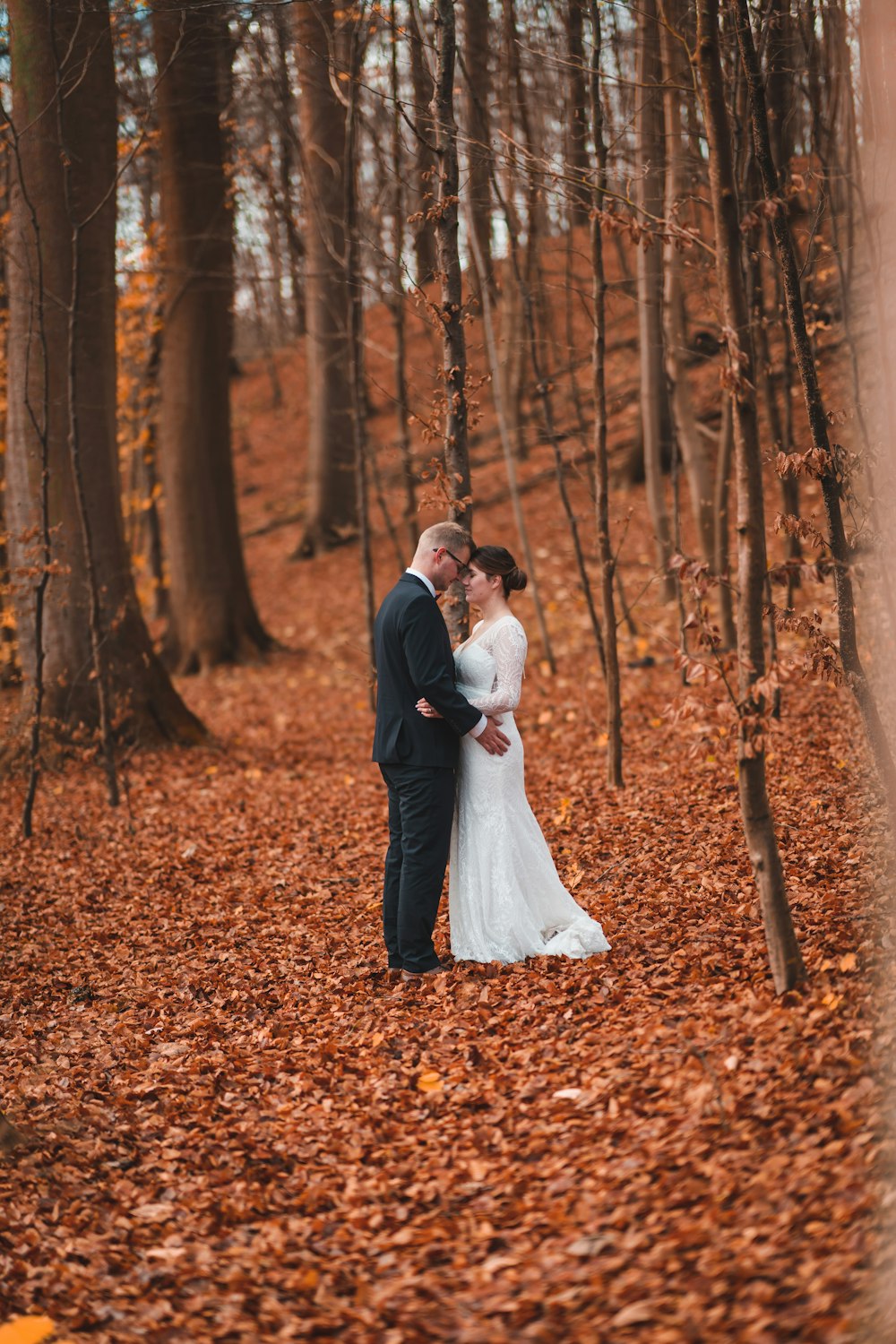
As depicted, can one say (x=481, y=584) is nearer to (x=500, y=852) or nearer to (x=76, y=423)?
(x=500, y=852)

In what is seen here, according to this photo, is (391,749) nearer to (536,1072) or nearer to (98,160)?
(536,1072)

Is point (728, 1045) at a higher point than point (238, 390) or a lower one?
lower

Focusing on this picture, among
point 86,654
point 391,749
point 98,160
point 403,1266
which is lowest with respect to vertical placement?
point 403,1266

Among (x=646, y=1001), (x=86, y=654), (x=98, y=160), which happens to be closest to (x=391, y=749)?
(x=646, y=1001)

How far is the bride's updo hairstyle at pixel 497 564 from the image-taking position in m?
5.67

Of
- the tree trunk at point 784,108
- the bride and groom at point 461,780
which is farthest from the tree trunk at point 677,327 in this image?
the bride and groom at point 461,780

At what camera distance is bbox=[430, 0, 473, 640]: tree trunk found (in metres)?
6.71

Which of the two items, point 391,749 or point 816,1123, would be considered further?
point 391,749

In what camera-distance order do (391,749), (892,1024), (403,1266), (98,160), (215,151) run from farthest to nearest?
(215,151) → (98,160) → (391,749) → (892,1024) → (403,1266)

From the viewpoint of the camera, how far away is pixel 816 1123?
3557mm

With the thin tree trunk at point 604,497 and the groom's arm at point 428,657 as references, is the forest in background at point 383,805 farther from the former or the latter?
the groom's arm at point 428,657

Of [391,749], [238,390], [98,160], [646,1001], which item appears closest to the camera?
[646,1001]

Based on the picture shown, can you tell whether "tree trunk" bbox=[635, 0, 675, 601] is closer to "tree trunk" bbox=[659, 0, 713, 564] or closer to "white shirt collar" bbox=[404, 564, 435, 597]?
"tree trunk" bbox=[659, 0, 713, 564]

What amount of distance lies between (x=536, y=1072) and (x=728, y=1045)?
777 millimetres
